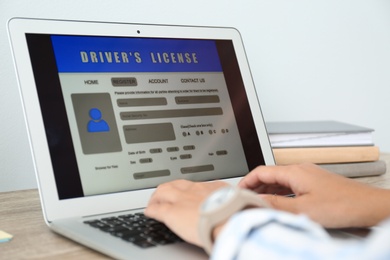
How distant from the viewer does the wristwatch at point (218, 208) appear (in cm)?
54

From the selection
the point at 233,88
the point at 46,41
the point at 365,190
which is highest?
the point at 46,41

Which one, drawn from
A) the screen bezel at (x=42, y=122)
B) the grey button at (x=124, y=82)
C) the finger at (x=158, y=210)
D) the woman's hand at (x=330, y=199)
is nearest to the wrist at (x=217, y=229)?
the finger at (x=158, y=210)

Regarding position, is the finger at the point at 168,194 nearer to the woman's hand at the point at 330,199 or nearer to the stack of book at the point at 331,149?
the woman's hand at the point at 330,199

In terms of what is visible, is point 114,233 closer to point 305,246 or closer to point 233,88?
A: point 305,246

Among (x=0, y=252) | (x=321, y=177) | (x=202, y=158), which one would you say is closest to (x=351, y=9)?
(x=202, y=158)

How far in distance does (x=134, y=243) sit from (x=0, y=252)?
0.55 feet

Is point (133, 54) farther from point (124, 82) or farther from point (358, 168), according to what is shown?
point (358, 168)

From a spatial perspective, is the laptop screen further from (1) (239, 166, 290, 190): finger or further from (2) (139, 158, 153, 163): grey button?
(1) (239, 166, 290, 190): finger

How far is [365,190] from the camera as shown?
0.78 m

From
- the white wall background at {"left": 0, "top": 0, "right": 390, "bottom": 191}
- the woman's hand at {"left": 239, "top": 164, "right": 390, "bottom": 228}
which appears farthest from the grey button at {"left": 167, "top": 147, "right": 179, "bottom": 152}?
the white wall background at {"left": 0, "top": 0, "right": 390, "bottom": 191}

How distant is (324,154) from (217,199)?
68cm

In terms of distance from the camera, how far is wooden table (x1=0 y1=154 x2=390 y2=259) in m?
0.69

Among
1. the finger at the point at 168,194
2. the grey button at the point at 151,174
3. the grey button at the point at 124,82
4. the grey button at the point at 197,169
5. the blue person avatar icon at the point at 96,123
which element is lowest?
the finger at the point at 168,194

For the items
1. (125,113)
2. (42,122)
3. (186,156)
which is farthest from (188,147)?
(42,122)
